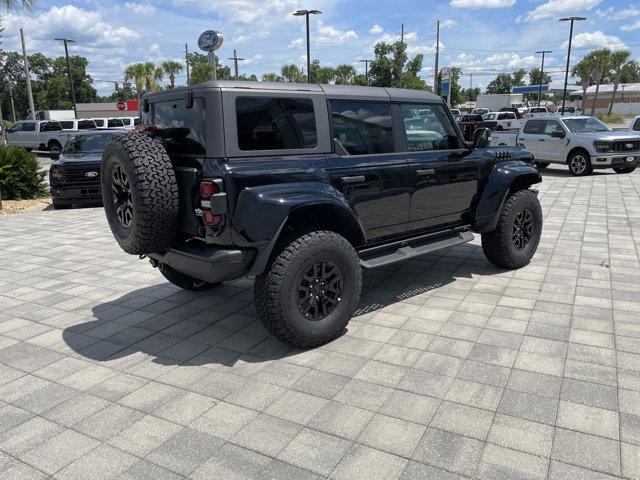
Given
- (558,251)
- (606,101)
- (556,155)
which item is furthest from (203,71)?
(606,101)

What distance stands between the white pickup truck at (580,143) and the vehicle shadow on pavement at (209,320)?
9102 mm

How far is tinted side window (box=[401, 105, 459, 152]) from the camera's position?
475 centimetres

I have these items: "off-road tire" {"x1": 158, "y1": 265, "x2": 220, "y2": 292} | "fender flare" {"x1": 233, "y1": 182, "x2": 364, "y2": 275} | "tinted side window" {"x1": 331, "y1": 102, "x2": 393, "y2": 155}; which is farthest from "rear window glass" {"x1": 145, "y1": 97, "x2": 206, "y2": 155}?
"off-road tire" {"x1": 158, "y1": 265, "x2": 220, "y2": 292}

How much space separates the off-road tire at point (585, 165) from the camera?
563 inches

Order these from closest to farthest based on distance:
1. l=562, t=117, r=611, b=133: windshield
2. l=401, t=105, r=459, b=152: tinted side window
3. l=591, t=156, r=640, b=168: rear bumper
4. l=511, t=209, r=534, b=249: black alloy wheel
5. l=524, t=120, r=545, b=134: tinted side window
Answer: l=401, t=105, r=459, b=152: tinted side window < l=511, t=209, r=534, b=249: black alloy wheel < l=591, t=156, r=640, b=168: rear bumper < l=562, t=117, r=611, b=133: windshield < l=524, t=120, r=545, b=134: tinted side window

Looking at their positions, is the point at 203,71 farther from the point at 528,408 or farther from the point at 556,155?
the point at 528,408

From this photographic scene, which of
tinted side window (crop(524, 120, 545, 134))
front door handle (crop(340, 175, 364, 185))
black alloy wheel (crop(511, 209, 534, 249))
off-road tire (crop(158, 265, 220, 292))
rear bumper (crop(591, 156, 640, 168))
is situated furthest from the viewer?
tinted side window (crop(524, 120, 545, 134))

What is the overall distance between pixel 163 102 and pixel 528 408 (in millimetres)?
3456

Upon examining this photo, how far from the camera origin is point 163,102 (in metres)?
4.06

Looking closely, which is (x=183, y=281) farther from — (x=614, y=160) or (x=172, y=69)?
(x=172, y=69)

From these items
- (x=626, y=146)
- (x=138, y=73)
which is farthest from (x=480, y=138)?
(x=138, y=73)

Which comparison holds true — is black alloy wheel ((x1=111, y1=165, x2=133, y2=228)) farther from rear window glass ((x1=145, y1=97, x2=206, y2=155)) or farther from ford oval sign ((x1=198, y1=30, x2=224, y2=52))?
ford oval sign ((x1=198, y1=30, x2=224, y2=52))

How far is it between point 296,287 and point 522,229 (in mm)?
3332

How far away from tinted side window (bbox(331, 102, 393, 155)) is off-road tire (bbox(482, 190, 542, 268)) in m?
1.76
